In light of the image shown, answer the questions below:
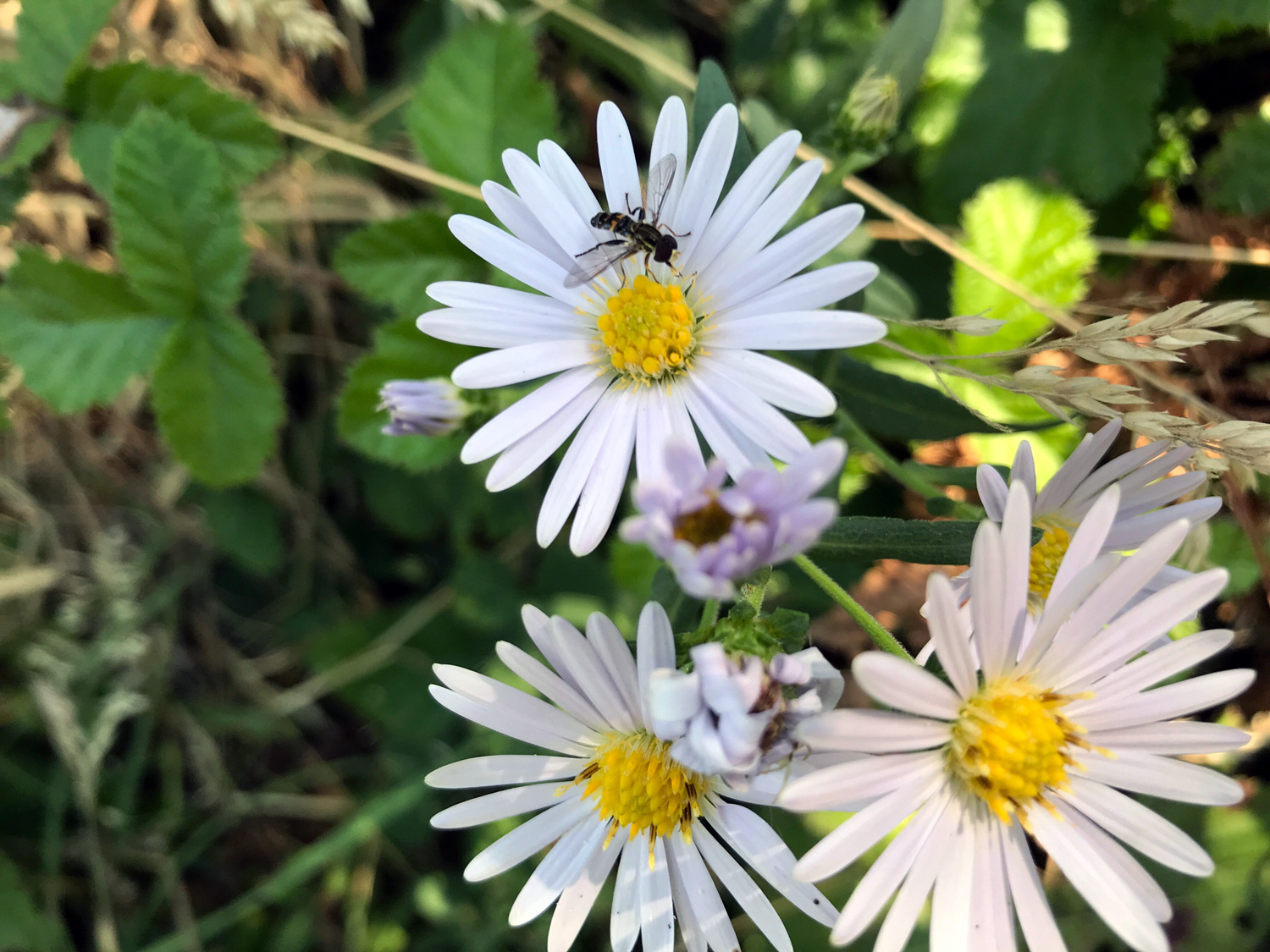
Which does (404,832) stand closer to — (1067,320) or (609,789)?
(609,789)

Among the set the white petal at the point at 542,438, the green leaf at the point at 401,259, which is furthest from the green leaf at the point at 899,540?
the green leaf at the point at 401,259

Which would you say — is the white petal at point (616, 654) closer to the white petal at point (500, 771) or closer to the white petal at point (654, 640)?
the white petal at point (654, 640)

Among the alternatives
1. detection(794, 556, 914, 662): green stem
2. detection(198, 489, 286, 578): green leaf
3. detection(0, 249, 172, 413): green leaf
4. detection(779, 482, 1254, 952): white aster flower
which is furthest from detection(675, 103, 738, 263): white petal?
detection(198, 489, 286, 578): green leaf

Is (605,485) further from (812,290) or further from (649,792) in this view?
(649,792)

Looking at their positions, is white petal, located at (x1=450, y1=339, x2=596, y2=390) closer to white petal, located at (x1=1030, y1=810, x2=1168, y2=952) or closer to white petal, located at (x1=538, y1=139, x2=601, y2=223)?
white petal, located at (x1=538, y1=139, x2=601, y2=223)

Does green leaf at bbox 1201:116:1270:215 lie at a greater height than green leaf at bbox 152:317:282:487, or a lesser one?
greater

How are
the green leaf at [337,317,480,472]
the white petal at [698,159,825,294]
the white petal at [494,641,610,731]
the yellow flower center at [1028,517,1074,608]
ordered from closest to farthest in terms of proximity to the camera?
the white petal at [698,159,825,294]
the white petal at [494,641,610,731]
the yellow flower center at [1028,517,1074,608]
the green leaf at [337,317,480,472]
